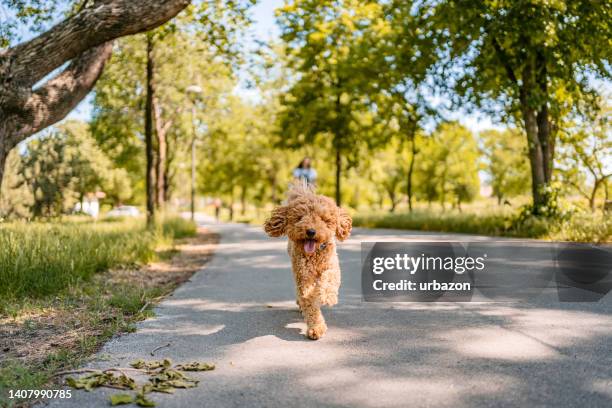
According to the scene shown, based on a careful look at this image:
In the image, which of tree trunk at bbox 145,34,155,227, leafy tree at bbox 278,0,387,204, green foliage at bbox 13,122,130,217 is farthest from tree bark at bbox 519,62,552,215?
green foliage at bbox 13,122,130,217

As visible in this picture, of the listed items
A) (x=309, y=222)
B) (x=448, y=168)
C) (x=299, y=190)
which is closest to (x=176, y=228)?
(x=299, y=190)

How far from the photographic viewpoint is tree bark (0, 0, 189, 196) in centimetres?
720

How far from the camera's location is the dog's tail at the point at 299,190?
5355 millimetres

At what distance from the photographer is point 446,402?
3131 millimetres

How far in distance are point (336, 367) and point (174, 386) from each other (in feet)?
3.75

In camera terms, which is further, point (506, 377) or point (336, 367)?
point (336, 367)

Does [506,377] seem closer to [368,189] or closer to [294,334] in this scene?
[294,334]

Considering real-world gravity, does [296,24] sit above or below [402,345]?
above

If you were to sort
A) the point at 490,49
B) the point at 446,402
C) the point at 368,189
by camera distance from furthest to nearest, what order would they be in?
the point at 368,189, the point at 490,49, the point at 446,402

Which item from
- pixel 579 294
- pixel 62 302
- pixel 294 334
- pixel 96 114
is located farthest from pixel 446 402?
pixel 96 114

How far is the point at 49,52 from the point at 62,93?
1.15m

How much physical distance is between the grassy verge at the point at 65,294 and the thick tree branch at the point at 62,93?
169cm

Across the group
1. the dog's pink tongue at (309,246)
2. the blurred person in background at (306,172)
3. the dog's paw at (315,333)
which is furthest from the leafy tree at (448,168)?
the dog's paw at (315,333)

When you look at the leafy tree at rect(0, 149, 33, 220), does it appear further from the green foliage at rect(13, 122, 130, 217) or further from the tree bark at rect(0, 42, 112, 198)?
the tree bark at rect(0, 42, 112, 198)
